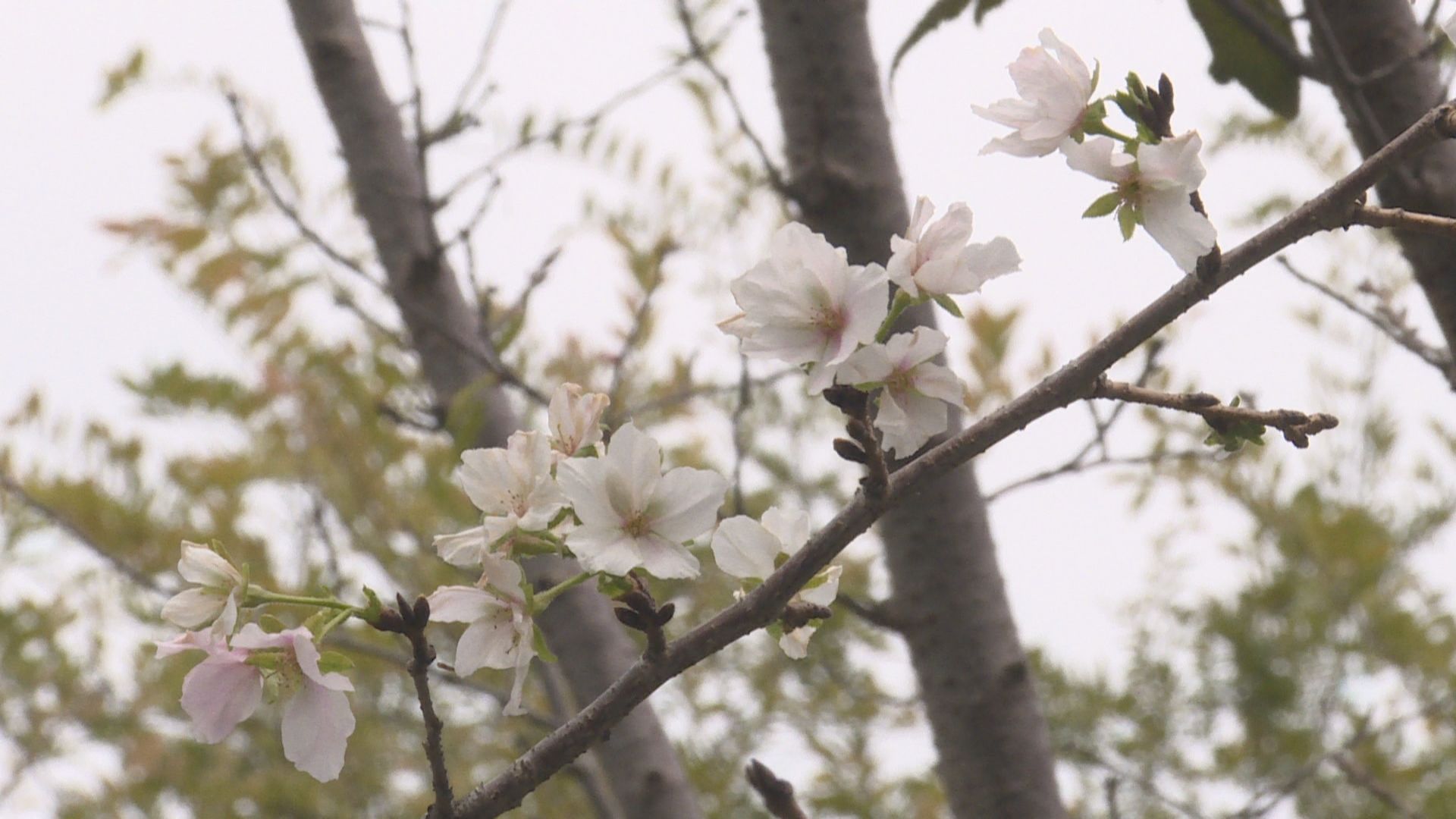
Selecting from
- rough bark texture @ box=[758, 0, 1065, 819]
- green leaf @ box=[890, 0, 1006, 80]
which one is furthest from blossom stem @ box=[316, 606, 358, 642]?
green leaf @ box=[890, 0, 1006, 80]

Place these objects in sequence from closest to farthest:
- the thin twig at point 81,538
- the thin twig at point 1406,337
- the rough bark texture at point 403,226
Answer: the thin twig at point 1406,337
the rough bark texture at point 403,226
the thin twig at point 81,538

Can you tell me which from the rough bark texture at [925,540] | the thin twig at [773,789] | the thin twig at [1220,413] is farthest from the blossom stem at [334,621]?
the rough bark texture at [925,540]

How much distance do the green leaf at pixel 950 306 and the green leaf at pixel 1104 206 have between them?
75mm

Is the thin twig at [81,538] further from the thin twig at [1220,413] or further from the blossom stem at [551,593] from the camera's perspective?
the thin twig at [1220,413]

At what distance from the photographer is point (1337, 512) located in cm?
263

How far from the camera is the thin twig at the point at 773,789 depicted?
0.64 m

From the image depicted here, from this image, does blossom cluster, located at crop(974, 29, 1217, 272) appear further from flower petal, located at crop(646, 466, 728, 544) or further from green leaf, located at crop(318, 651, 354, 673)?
green leaf, located at crop(318, 651, 354, 673)

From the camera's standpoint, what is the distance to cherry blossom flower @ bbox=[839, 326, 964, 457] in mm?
526

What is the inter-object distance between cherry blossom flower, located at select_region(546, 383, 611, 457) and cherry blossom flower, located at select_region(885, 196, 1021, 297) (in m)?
0.15

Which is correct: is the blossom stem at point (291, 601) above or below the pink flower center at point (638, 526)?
above

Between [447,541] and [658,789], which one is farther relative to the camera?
[658,789]

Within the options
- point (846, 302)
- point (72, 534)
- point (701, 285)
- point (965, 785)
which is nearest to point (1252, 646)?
point (701, 285)

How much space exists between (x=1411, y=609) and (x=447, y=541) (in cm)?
248

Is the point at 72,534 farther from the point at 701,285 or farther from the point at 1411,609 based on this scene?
the point at 1411,609
